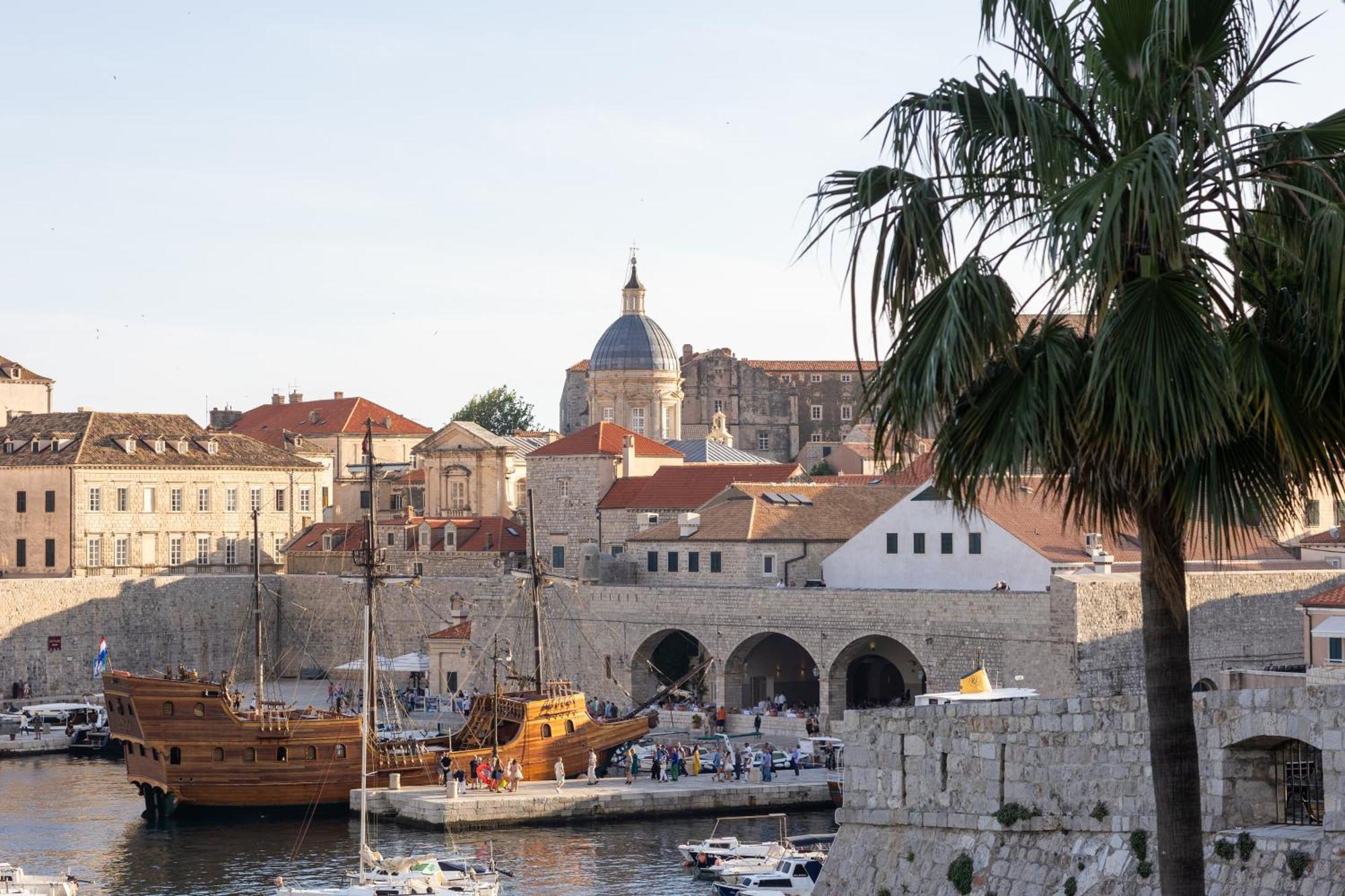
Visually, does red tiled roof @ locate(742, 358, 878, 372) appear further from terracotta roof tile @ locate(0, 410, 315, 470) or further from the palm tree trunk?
the palm tree trunk

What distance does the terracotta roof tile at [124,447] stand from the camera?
241ft

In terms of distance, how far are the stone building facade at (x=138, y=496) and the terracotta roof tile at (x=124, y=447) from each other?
53 mm

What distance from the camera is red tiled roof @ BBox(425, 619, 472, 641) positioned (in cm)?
6212

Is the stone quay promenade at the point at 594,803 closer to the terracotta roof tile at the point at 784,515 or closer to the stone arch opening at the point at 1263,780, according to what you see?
the terracotta roof tile at the point at 784,515

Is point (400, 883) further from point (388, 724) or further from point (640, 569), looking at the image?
point (640, 569)

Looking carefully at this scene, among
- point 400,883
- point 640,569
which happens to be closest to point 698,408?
point 640,569

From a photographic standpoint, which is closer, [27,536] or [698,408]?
[27,536]

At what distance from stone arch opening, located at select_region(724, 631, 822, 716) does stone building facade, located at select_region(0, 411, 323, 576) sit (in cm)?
2805

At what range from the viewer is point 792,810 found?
137 feet

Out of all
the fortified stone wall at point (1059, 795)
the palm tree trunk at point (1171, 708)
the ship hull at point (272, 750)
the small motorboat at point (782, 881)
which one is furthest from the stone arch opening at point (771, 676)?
the palm tree trunk at point (1171, 708)

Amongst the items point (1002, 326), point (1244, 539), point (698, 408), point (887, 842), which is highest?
point (698, 408)

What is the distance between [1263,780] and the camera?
44.1 ft

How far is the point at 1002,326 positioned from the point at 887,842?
23.9 feet

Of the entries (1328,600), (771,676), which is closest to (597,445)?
(771,676)
